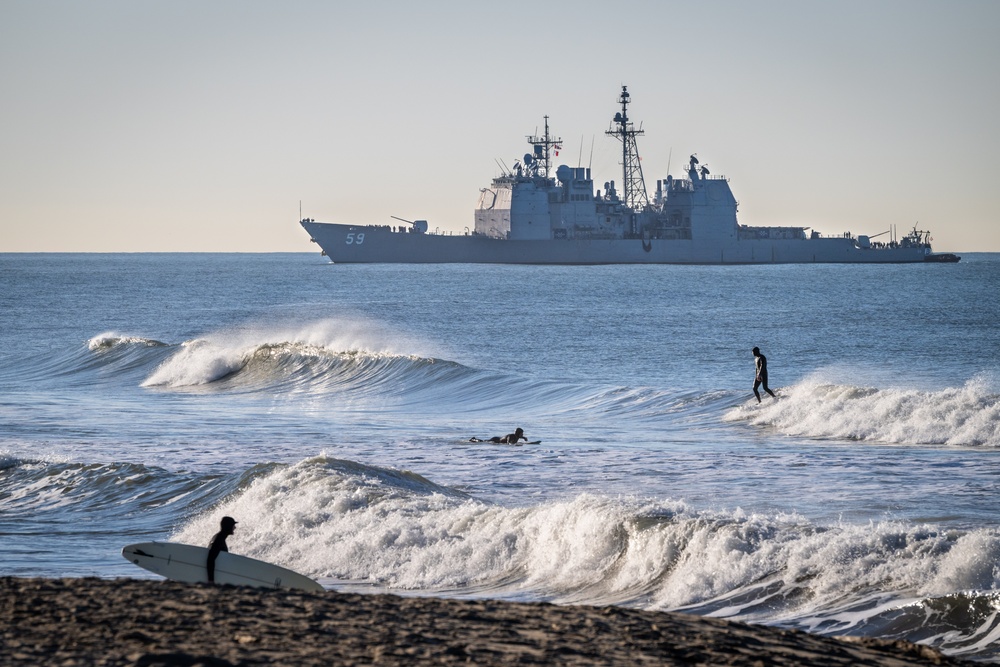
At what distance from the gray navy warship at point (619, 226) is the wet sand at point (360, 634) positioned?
376 feet

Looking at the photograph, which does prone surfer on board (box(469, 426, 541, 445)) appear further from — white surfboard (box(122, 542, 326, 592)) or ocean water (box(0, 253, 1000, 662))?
white surfboard (box(122, 542, 326, 592))

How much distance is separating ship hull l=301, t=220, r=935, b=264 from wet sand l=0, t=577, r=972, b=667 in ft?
384

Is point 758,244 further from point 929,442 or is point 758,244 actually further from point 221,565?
point 221,565

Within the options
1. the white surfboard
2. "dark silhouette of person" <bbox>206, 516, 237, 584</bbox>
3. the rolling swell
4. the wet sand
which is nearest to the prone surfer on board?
the rolling swell

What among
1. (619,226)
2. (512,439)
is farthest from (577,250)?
(512,439)

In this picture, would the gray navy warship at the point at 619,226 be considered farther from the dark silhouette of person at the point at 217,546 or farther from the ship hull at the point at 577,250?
the dark silhouette of person at the point at 217,546

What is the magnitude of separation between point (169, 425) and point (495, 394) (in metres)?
9.03

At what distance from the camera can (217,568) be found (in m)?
10.5

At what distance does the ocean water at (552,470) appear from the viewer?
36.8 feet

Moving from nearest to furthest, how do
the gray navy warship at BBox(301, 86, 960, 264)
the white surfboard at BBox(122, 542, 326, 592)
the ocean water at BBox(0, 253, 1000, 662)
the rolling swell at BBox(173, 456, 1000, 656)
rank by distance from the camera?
the rolling swell at BBox(173, 456, 1000, 656) → the white surfboard at BBox(122, 542, 326, 592) → the ocean water at BBox(0, 253, 1000, 662) → the gray navy warship at BBox(301, 86, 960, 264)

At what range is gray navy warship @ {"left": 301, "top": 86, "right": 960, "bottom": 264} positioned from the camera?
124125mm

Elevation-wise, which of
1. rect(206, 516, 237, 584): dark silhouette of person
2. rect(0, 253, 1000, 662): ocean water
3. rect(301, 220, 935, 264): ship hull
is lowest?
rect(0, 253, 1000, 662): ocean water

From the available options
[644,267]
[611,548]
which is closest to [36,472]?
[611,548]

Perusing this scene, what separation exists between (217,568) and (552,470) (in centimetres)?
783
